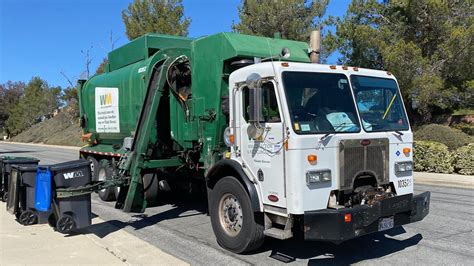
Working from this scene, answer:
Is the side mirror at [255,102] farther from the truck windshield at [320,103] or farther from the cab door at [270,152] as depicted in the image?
the truck windshield at [320,103]

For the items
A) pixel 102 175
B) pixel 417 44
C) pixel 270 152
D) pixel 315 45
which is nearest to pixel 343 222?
pixel 270 152

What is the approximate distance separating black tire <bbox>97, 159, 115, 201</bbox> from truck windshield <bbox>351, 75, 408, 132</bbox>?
654 cm

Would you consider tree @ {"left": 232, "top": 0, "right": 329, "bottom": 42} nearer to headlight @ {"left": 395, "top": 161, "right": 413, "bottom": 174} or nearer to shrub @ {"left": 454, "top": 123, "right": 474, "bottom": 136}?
shrub @ {"left": 454, "top": 123, "right": 474, "bottom": 136}

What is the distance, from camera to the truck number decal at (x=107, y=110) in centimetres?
1057

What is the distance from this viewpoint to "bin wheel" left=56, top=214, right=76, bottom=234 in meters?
6.84

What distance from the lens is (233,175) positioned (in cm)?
616

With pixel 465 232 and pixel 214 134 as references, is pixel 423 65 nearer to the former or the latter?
pixel 465 232

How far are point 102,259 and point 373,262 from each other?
339 centimetres

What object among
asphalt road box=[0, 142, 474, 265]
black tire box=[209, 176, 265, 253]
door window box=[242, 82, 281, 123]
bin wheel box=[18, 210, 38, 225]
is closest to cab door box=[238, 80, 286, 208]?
door window box=[242, 82, 281, 123]

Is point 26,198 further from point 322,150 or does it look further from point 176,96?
point 322,150

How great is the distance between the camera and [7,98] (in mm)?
98562

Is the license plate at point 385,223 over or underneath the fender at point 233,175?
underneath

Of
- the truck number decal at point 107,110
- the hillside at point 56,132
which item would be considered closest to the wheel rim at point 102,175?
the truck number decal at point 107,110

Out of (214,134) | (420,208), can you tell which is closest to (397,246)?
(420,208)
